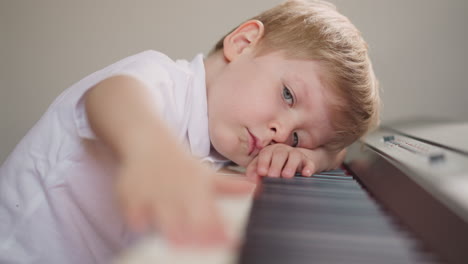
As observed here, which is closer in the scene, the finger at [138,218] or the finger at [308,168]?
the finger at [138,218]

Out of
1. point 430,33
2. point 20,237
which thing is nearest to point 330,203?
point 20,237

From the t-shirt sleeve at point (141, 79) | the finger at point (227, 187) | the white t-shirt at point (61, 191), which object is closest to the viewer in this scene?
the finger at point (227, 187)

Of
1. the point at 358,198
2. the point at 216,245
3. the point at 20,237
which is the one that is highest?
the point at 216,245

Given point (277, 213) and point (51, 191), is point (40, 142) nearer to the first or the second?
point (51, 191)

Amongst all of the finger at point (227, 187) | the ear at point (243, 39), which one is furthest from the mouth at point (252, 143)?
the finger at point (227, 187)

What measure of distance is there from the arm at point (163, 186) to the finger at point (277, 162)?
39 centimetres

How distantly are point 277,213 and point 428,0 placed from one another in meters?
1.48

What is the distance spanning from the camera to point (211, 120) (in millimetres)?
869

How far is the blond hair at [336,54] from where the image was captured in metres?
0.87

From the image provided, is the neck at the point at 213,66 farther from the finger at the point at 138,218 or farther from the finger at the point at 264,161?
the finger at the point at 138,218

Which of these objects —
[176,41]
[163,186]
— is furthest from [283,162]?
[176,41]

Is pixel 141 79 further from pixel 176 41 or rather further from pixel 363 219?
pixel 176 41

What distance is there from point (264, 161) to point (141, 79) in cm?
29

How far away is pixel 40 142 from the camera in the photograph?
79 centimetres
